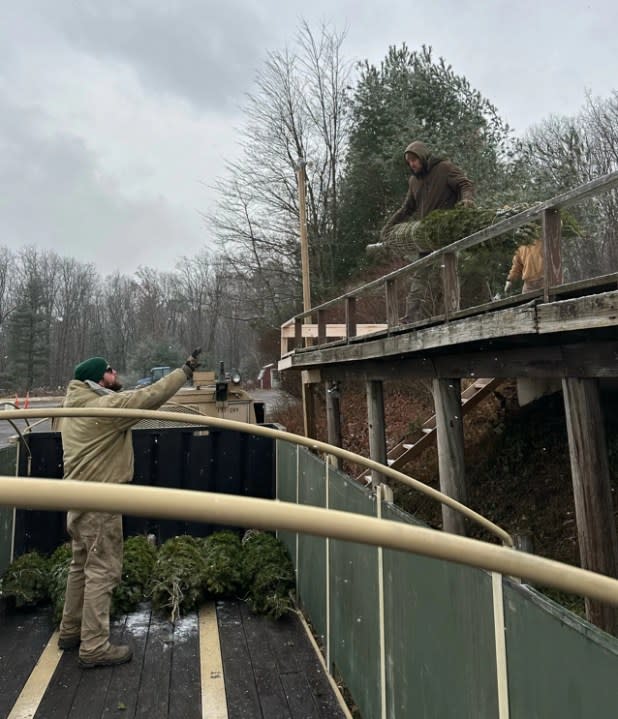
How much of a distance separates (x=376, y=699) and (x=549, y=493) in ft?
20.8

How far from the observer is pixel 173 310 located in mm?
60031

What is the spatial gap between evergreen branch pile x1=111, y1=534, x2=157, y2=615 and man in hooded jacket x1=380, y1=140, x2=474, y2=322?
376cm

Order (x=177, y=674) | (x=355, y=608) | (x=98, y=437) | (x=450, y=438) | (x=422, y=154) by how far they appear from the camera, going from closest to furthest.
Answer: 1. (x=355, y=608)
2. (x=177, y=674)
3. (x=98, y=437)
4. (x=422, y=154)
5. (x=450, y=438)

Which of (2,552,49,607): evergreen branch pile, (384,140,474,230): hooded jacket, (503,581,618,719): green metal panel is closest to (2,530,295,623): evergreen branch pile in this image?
(2,552,49,607): evergreen branch pile

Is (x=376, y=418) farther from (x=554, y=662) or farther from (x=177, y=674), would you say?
(x=554, y=662)

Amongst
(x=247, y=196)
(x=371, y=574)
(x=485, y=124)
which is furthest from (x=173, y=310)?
(x=371, y=574)

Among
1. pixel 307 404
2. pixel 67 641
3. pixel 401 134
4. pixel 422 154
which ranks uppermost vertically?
pixel 401 134

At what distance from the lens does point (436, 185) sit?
6723 mm

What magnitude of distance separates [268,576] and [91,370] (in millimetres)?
2396

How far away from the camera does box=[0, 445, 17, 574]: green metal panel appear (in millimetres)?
5480

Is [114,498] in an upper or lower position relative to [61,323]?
lower

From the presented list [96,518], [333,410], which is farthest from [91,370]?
[333,410]

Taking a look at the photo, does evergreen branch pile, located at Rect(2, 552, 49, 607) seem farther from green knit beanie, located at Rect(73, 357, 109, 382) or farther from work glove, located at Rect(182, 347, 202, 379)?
work glove, located at Rect(182, 347, 202, 379)

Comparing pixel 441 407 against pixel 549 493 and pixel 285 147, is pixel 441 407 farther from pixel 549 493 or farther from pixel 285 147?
pixel 285 147
